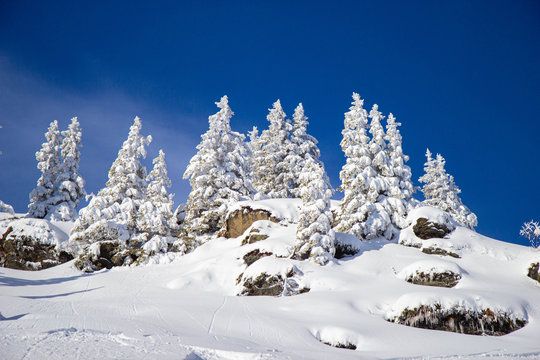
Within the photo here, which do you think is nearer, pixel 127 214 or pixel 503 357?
pixel 503 357

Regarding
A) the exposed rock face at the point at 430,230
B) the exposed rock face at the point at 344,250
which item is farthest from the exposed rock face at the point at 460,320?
the exposed rock face at the point at 430,230

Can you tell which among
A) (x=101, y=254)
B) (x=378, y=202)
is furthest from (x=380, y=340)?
(x=101, y=254)

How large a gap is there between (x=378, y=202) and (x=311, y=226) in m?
8.50

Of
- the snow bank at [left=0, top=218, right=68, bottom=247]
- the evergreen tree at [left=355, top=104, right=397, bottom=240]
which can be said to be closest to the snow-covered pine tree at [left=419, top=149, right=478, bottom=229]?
the evergreen tree at [left=355, top=104, right=397, bottom=240]

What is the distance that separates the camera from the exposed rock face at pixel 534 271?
50.8 feet

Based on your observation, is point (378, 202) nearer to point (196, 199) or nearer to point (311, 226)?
point (311, 226)

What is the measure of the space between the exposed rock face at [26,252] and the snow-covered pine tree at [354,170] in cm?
2244

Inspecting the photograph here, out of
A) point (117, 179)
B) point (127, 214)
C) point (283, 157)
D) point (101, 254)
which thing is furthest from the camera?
point (283, 157)

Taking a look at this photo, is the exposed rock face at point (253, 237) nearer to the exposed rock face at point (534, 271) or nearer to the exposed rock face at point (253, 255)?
the exposed rock face at point (253, 255)

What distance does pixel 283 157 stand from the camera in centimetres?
3362

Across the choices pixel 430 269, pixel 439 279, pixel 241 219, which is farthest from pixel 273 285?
pixel 241 219

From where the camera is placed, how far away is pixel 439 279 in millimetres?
14359

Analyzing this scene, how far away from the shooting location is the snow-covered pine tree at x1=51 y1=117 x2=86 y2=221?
103 feet

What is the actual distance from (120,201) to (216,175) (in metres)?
9.19
